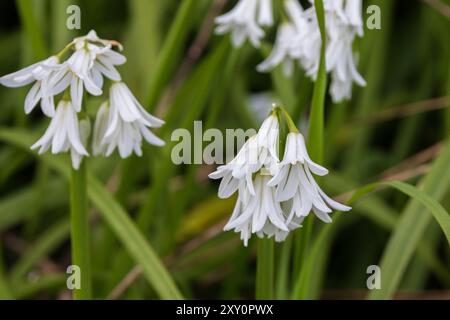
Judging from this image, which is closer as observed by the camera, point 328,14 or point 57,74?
point 57,74

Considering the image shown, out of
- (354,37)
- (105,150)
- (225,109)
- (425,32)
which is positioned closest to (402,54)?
(425,32)

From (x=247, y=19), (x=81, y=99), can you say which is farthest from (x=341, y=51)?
(x=81, y=99)

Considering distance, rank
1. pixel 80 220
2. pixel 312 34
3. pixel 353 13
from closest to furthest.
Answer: pixel 80 220
pixel 353 13
pixel 312 34

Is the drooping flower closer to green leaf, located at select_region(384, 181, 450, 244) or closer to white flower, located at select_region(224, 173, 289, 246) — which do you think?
white flower, located at select_region(224, 173, 289, 246)

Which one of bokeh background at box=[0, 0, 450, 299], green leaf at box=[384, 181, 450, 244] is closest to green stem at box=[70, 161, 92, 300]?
bokeh background at box=[0, 0, 450, 299]

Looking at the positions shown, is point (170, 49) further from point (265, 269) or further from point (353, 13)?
point (265, 269)

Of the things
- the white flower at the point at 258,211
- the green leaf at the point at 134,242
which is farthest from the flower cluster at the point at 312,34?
the green leaf at the point at 134,242
